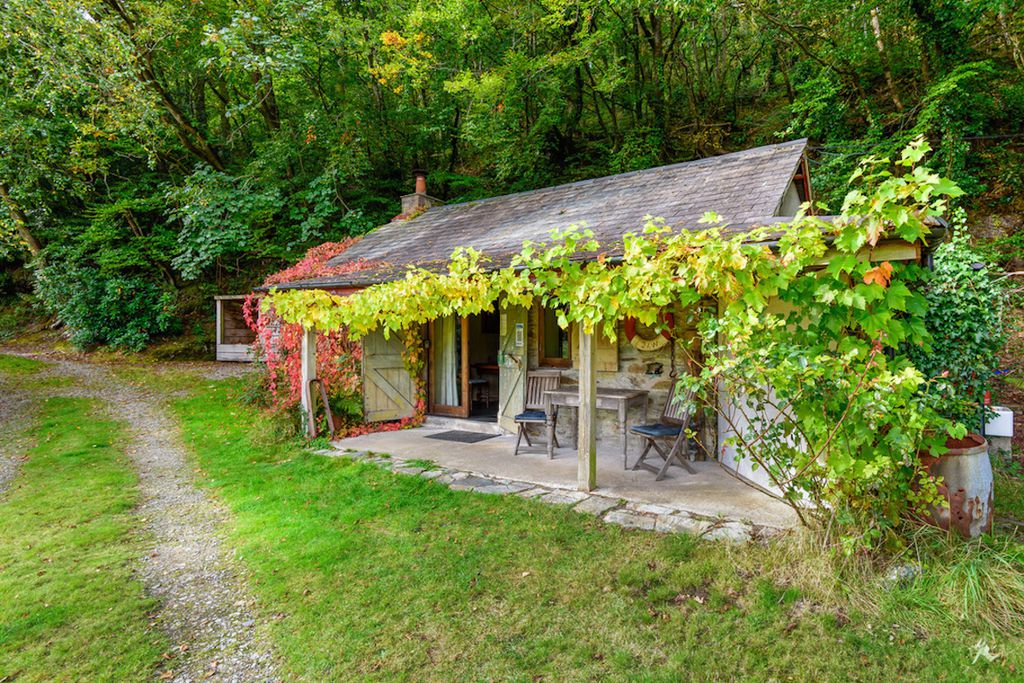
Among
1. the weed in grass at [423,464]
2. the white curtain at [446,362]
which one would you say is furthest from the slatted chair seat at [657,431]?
the white curtain at [446,362]

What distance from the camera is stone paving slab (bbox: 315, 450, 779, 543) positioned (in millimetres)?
3918

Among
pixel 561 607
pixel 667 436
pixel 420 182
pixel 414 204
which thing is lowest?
pixel 561 607

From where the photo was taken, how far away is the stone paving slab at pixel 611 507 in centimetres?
392

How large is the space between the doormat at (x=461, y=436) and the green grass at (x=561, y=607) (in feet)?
8.64

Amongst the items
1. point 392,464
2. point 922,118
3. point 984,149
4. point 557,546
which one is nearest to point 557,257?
point 557,546

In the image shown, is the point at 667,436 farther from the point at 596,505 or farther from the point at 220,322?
the point at 220,322

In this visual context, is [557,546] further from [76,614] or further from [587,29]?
[587,29]

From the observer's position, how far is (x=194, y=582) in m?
3.79

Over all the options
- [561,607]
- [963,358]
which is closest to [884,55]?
[963,358]

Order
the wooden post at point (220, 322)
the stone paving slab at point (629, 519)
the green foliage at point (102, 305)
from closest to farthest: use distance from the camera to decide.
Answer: the stone paving slab at point (629, 519) < the green foliage at point (102, 305) < the wooden post at point (220, 322)

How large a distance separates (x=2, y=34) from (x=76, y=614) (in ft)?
34.1

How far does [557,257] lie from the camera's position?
14.2 ft

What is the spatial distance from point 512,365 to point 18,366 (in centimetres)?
1269

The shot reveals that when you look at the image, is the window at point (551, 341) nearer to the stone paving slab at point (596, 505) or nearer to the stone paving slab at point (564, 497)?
the stone paving slab at point (564, 497)
